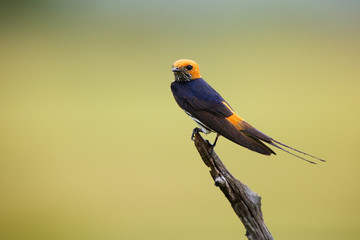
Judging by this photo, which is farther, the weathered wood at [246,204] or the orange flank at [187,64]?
the orange flank at [187,64]

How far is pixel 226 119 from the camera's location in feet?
7.37

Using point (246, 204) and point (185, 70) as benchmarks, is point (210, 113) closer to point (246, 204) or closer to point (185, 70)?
point (185, 70)

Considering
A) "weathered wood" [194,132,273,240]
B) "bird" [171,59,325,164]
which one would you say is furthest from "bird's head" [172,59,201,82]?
"weathered wood" [194,132,273,240]

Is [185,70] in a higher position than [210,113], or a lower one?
higher

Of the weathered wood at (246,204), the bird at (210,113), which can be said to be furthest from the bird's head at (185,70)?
the weathered wood at (246,204)

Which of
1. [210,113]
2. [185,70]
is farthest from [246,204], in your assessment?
[185,70]

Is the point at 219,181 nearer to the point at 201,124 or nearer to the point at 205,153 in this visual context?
the point at 205,153

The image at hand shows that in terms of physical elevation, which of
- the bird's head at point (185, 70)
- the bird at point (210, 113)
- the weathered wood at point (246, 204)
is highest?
the bird's head at point (185, 70)

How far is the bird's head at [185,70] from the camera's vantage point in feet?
8.21

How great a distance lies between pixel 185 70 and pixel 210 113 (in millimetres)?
387

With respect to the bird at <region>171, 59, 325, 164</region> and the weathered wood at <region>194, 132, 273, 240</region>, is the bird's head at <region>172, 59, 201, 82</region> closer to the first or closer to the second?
the bird at <region>171, 59, 325, 164</region>

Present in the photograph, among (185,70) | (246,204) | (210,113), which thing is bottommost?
(246,204)

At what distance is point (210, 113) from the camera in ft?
7.53

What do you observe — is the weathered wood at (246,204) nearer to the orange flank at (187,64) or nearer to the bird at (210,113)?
the bird at (210,113)
